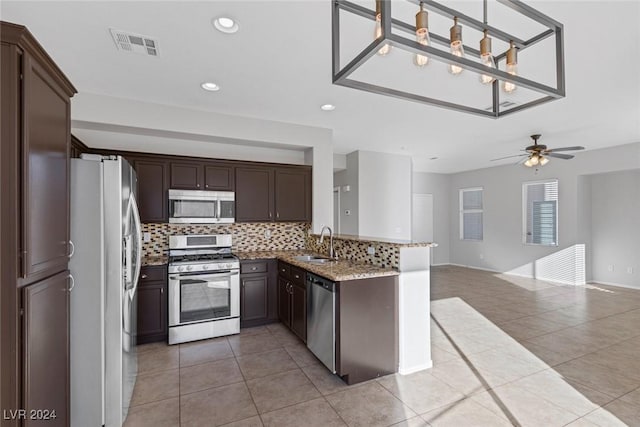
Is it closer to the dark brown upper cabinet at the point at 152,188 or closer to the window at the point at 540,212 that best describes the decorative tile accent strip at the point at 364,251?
the dark brown upper cabinet at the point at 152,188

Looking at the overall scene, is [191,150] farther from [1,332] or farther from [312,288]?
[1,332]

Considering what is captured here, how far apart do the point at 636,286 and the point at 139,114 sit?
9234 millimetres

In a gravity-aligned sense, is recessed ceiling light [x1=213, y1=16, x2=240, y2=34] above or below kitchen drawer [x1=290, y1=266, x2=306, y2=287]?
above

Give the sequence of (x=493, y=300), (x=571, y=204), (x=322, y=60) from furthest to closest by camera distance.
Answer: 1. (x=571, y=204)
2. (x=493, y=300)
3. (x=322, y=60)

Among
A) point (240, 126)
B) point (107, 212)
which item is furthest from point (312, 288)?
point (240, 126)

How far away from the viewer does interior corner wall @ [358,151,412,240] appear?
21.1ft

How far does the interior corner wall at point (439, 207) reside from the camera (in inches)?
354

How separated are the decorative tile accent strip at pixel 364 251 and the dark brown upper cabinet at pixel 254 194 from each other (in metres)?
0.93

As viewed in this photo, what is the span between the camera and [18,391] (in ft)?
4.18

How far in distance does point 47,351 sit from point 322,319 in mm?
1945

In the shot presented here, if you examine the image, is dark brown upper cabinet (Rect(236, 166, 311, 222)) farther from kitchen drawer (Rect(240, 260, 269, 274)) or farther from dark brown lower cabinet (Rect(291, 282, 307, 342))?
dark brown lower cabinet (Rect(291, 282, 307, 342))

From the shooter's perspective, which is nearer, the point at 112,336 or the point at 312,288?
the point at 112,336

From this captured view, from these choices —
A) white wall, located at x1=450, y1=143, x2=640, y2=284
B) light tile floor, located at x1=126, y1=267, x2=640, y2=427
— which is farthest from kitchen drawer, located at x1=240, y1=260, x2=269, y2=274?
white wall, located at x1=450, y1=143, x2=640, y2=284

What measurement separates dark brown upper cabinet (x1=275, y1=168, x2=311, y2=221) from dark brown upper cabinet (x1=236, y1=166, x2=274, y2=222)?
11 centimetres
